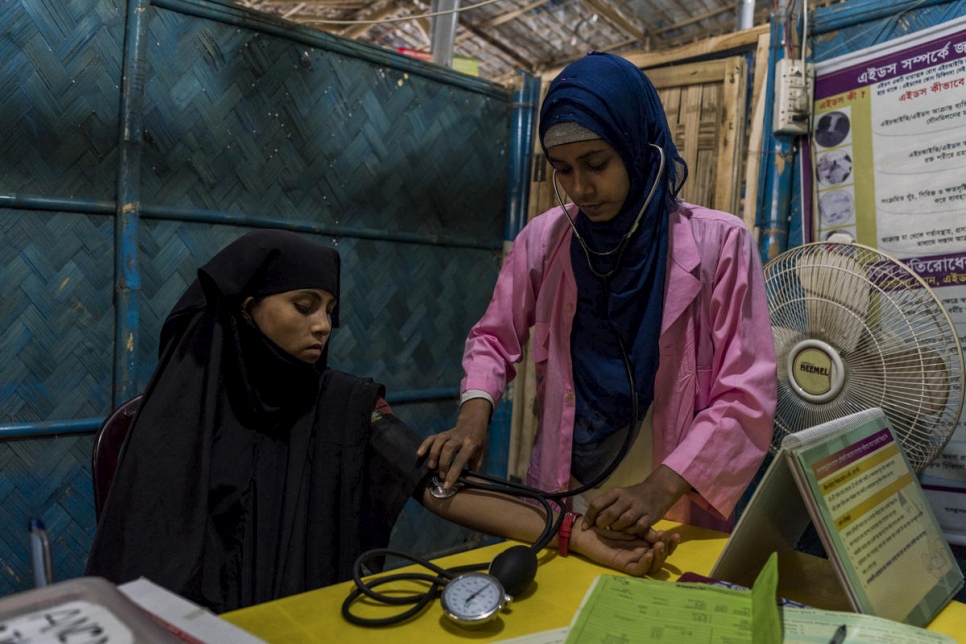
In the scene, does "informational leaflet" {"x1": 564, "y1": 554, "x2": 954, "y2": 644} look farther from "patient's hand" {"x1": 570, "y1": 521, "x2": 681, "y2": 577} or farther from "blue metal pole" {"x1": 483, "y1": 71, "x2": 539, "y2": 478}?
"blue metal pole" {"x1": 483, "y1": 71, "x2": 539, "y2": 478}

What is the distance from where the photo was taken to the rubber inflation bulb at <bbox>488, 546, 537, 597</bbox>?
0.95 metres

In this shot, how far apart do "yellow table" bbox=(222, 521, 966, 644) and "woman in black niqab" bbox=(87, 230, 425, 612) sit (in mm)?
413

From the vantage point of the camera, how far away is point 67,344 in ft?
7.14

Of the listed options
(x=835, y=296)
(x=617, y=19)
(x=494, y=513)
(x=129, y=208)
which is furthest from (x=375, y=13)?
(x=494, y=513)

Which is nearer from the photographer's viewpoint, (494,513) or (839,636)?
(839,636)

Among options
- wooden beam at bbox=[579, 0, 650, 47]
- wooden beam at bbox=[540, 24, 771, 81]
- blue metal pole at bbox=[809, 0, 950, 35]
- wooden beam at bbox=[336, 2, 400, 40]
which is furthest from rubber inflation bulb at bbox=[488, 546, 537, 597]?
wooden beam at bbox=[579, 0, 650, 47]

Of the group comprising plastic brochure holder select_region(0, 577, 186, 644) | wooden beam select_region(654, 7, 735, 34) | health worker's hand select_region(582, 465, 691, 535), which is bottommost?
health worker's hand select_region(582, 465, 691, 535)

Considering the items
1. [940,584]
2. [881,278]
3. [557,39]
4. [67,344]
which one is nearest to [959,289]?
[881,278]

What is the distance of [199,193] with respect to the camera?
2402 millimetres

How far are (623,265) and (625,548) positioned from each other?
58 centimetres

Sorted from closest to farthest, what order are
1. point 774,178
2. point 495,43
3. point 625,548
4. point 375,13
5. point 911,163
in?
point 625,548
point 911,163
point 774,178
point 375,13
point 495,43

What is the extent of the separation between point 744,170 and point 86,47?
2.23m

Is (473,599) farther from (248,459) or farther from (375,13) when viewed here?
(375,13)

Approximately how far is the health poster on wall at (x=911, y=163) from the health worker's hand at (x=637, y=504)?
1.19 meters
